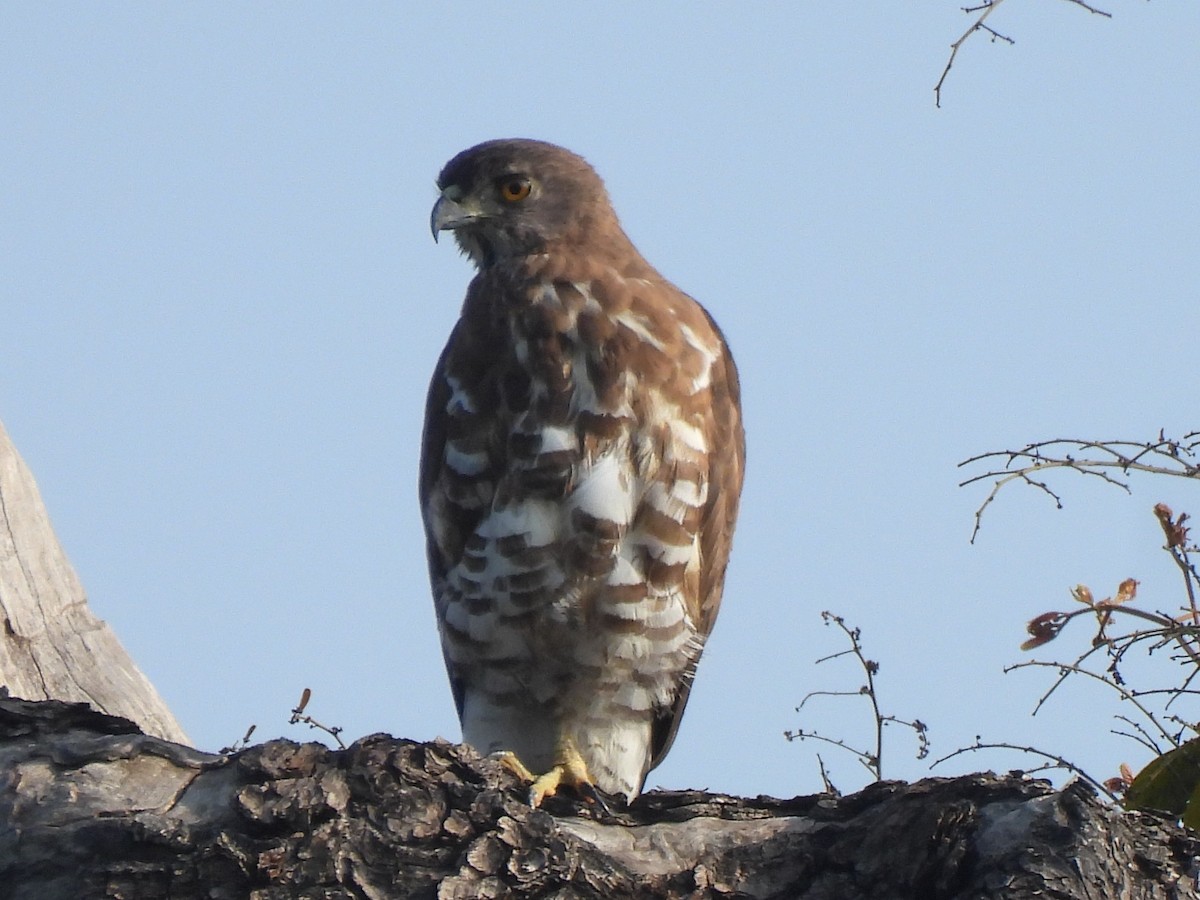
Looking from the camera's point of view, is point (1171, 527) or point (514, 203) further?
point (514, 203)

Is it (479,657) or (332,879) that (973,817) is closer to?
(332,879)

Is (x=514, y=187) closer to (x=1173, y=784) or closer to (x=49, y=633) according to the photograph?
(x=49, y=633)

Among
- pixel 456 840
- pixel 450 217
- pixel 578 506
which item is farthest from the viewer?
pixel 450 217

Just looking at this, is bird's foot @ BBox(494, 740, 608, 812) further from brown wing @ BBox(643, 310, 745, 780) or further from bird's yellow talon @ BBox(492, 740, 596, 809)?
brown wing @ BBox(643, 310, 745, 780)

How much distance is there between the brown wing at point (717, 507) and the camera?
5.35 meters

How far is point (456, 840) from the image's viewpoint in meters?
3.45

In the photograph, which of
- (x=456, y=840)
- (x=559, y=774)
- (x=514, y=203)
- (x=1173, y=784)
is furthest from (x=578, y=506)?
(x=1173, y=784)

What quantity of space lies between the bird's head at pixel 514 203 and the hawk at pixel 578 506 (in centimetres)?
15

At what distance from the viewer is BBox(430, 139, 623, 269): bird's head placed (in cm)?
581

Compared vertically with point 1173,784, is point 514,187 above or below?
above

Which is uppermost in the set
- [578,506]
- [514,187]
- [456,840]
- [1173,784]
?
[514,187]

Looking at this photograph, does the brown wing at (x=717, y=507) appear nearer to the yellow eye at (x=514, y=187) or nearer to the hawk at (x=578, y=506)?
the hawk at (x=578, y=506)

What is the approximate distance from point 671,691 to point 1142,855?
219cm

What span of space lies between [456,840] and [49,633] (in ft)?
7.73
